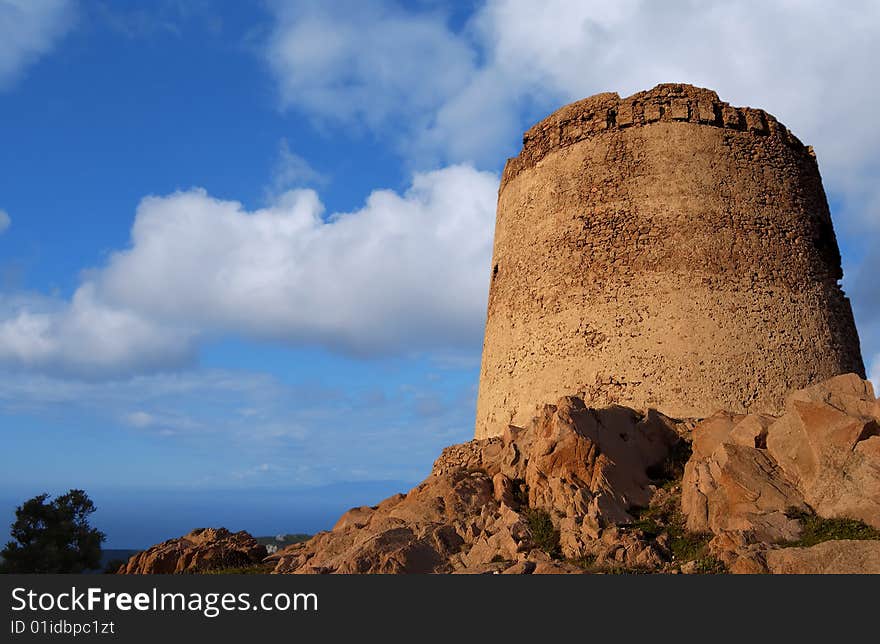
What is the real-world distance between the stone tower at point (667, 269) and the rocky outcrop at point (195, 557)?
4.90m

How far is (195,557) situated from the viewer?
11266 mm

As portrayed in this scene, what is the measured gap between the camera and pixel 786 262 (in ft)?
42.0

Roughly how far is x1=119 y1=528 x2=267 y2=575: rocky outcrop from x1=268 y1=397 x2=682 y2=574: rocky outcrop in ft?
1.67

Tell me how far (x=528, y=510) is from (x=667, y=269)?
5000 millimetres

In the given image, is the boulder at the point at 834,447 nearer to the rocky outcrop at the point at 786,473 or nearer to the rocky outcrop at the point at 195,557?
the rocky outcrop at the point at 786,473

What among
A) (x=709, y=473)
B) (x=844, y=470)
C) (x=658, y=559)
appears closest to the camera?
(x=658, y=559)

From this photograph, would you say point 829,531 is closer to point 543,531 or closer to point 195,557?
point 543,531

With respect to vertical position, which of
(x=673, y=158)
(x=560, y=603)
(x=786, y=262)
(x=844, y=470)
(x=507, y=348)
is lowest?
(x=560, y=603)

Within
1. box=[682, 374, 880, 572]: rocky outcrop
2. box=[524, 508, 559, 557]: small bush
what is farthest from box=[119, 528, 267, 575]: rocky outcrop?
box=[682, 374, 880, 572]: rocky outcrop

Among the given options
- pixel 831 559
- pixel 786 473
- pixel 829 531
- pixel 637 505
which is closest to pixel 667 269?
pixel 786 473

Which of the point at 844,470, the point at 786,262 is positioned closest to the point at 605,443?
the point at 844,470

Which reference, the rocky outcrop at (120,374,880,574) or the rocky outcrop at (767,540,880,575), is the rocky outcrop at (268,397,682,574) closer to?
the rocky outcrop at (120,374,880,574)

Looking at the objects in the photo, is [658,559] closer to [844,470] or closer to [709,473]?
[709,473]

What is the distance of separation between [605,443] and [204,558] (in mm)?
6404
